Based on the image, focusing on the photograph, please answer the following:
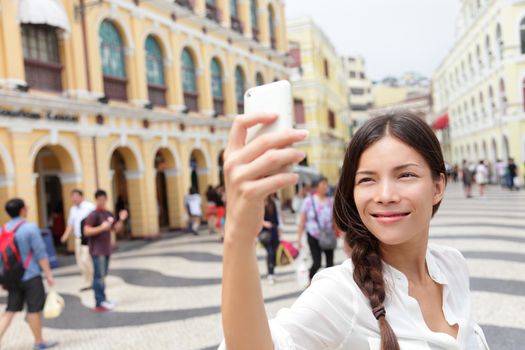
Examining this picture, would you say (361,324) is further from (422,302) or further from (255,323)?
(255,323)

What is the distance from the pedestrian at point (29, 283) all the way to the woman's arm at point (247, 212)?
5261 millimetres

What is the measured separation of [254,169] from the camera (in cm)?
89

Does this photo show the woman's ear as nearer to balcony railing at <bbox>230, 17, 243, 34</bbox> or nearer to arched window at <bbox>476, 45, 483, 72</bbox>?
balcony railing at <bbox>230, 17, 243, 34</bbox>

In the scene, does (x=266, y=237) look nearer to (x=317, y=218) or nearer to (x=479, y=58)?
(x=317, y=218)

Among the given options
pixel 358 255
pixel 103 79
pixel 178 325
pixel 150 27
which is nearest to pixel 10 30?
pixel 103 79

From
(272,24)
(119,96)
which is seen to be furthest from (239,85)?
(119,96)

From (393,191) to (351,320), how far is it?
16.0 inches

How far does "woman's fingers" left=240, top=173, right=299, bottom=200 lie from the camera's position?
895 millimetres

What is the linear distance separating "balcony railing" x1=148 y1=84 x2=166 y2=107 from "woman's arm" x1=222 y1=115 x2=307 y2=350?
16262 mm

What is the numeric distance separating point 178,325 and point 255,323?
18.2ft

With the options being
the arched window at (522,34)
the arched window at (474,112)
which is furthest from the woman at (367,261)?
the arched window at (474,112)

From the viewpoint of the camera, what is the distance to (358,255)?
158 cm

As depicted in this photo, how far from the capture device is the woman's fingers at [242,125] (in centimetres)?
90

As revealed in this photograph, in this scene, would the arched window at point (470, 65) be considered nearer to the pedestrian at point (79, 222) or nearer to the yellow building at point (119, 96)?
the yellow building at point (119, 96)
